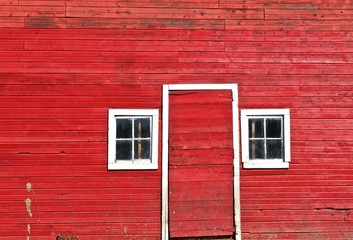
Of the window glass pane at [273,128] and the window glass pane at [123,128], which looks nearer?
the window glass pane at [123,128]

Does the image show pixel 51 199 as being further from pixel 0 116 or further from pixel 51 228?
pixel 0 116

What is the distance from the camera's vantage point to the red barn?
6.51 m

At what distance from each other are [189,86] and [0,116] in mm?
3220

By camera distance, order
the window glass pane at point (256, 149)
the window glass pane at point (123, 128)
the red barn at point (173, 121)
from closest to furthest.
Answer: the red barn at point (173, 121) → the window glass pane at point (123, 128) → the window glass pane at point (256, 149)

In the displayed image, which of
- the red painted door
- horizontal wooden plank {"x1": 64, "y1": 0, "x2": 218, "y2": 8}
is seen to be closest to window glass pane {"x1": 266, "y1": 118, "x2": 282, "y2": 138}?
the red painted door

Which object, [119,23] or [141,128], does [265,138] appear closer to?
[141,128]

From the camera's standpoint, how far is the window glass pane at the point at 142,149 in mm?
6633

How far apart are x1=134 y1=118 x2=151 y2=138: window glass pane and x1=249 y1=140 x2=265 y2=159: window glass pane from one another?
179 centimetres

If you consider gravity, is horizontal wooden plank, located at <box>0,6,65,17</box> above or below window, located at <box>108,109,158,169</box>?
above

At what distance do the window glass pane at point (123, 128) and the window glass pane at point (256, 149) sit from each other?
6.91 ft

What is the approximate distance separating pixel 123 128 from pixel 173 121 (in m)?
0.87

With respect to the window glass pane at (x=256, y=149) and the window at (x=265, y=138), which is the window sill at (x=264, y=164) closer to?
the window at (x=265, y=138)

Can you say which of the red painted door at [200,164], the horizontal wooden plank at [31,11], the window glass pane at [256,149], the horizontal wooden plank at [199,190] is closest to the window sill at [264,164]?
the window glass pane at [256,149]

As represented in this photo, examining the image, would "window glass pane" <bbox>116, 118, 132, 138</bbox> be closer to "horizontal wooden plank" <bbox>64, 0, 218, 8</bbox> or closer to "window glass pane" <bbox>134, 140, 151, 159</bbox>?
"window glass pane" <bbox>134, 140, 151, 159</bbox>
